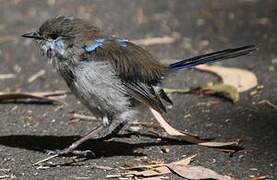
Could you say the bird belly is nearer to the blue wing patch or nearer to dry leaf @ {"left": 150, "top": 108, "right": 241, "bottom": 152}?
the blue wing patch

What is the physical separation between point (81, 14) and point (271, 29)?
2.50 meters

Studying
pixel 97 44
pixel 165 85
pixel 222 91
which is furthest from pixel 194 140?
pixel 165 85

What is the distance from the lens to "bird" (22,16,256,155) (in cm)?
507

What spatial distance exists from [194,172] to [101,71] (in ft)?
3.23

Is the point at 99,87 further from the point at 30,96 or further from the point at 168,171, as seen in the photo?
the point at 30,96

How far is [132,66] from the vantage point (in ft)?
17.1

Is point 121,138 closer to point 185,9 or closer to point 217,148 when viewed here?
point 217,148

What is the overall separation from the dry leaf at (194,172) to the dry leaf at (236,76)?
1.89m

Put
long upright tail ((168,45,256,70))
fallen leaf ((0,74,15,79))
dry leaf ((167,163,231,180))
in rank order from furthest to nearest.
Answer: fallen leaf ((0,74,15,79)) < long upright tail ((168,45,256,70)) < dry leaf ((167,163,231,180))

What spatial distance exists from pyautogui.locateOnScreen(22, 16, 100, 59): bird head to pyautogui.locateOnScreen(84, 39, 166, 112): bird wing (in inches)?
3.3

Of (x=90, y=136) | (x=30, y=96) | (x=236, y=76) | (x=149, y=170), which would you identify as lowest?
(x=149, y=170)

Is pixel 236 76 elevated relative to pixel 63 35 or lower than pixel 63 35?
lower

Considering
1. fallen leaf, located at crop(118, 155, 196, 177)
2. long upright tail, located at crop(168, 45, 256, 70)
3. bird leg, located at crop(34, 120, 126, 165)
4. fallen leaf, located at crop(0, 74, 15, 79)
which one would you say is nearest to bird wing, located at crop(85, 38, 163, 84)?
long upright tail, located at crop(168, 45, 256, 70)

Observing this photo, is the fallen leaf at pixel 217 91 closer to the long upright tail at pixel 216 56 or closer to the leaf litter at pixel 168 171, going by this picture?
the long upright tail at pixel 216 56
